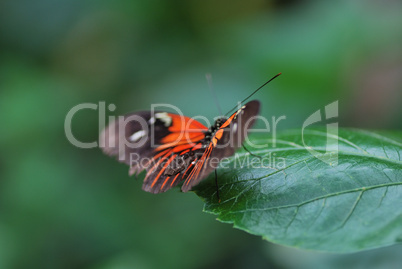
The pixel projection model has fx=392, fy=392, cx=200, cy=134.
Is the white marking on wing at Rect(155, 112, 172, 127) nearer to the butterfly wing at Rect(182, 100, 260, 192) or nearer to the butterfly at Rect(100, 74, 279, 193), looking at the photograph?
the butterfly at Rect(100, 74, 279, 193)

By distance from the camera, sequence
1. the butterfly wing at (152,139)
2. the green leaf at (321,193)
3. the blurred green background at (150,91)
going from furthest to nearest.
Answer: the blurred green background at (150,91) < the butterfly wing at (152,139) < the green leaf at (321,193)

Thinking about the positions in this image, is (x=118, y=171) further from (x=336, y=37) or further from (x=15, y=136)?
(x=336, y=37)

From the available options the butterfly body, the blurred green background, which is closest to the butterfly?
the butterfly body

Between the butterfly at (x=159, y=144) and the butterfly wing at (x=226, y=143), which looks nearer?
the butterfly wing at (x=226, y=143)

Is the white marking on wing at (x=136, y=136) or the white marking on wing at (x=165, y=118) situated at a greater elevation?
the white marking on wing at (x=165, y=118)

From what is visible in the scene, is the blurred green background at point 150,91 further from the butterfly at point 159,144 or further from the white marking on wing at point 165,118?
the white marking on wing at point 165,118

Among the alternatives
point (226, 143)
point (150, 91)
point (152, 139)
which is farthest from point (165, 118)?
point (150, 91)

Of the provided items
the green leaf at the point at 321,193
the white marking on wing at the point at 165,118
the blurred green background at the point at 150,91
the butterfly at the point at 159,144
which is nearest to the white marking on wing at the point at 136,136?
the butterfly at the point at 159,144
